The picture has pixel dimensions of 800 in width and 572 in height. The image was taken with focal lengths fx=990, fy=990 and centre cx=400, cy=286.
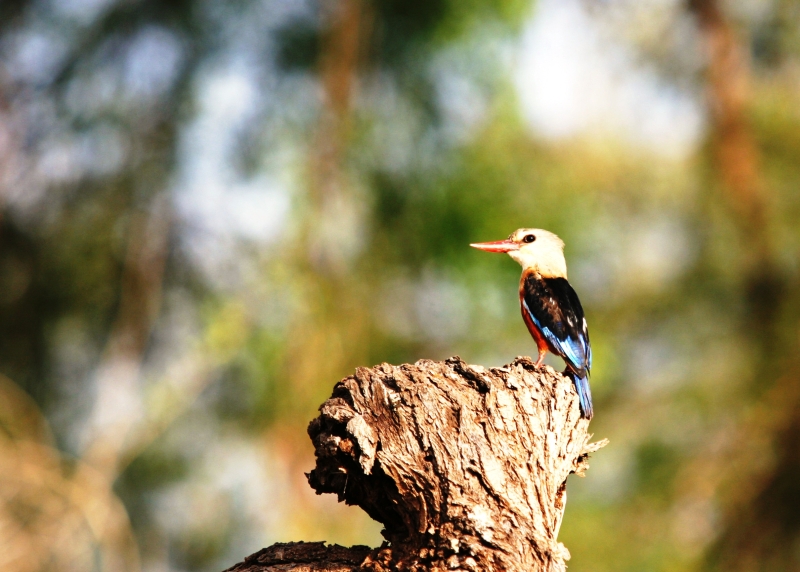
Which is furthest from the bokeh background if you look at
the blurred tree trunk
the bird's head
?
the bird's head

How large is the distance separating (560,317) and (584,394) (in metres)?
0.99

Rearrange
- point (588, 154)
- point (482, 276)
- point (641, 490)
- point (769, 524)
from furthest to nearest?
point (588, 154) → point (641, 490) → point (482, 276) → point (769, 524)

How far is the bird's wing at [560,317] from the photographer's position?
445cm

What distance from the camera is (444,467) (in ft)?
9.06

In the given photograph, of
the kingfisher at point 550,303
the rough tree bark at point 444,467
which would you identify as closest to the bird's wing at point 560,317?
the kingfisher at point 550,303

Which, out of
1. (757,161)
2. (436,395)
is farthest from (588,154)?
(436,395)

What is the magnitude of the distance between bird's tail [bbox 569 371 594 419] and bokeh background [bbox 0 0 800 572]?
5.11m

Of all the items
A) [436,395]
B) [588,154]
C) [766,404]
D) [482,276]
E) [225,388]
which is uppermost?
[588,154]

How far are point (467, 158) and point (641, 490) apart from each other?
14.7 ft

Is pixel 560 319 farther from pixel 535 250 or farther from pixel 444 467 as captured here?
pixel 444 467

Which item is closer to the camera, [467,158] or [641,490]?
[467,158]

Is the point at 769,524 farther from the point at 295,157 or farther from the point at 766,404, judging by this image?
the point at 295,157

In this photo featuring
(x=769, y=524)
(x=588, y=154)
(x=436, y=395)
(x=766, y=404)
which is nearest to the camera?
(x=436, y=395)

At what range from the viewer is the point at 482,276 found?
10766 mm
